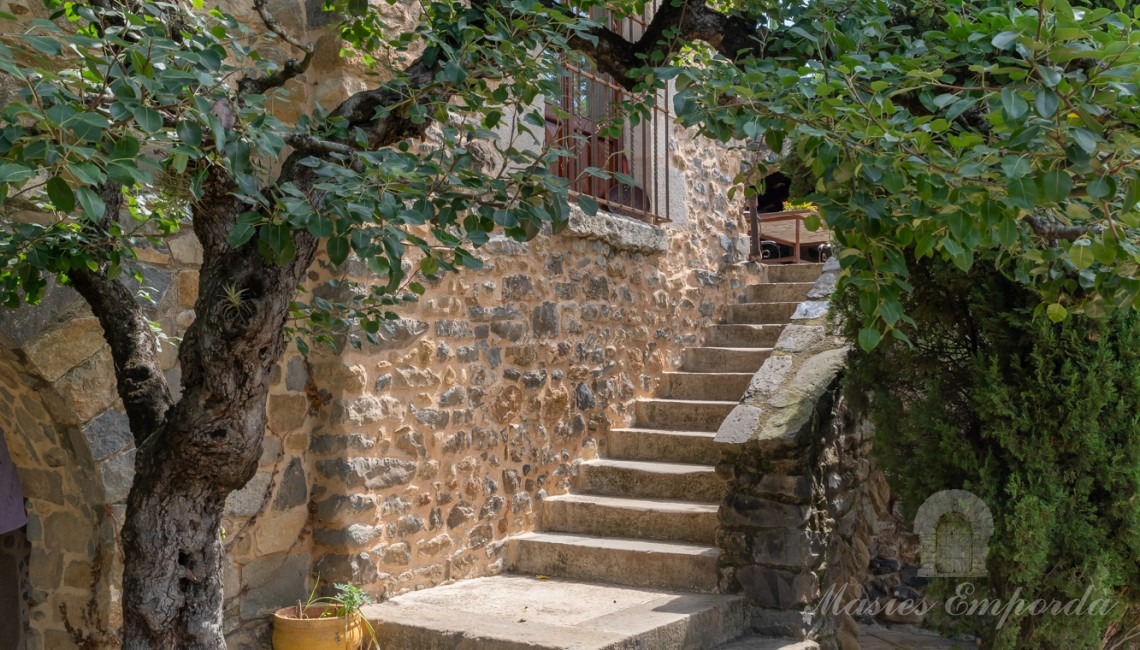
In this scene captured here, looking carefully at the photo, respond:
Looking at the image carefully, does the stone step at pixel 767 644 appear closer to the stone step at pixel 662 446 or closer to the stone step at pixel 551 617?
the stone step at pixel 551 617

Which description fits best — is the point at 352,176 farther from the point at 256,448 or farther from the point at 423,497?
the point at 423,497

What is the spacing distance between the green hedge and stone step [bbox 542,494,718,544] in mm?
1309

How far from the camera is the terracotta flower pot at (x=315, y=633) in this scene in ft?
12.4

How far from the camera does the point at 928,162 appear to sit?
1814mm

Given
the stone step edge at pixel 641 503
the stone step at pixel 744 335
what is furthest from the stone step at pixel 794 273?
the stone step edge at pixel 641 503

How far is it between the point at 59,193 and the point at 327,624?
2.69m

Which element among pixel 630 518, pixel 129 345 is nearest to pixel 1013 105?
pixel 129 345

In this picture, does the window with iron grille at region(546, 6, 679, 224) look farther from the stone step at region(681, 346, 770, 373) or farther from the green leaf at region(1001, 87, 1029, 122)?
the green leaf at region(1001, 87, 1029, 122)

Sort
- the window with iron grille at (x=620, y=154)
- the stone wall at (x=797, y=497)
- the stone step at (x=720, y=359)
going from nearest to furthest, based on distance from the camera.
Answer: the stone wall at (x=797, y=497) < the window with iron grille at (x=620, y=154) < the stone step at (x=720, y=359)

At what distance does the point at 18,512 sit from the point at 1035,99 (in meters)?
3.97

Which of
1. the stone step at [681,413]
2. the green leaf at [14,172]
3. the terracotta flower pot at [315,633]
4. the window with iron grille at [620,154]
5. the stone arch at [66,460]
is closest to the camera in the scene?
the green leaf at [14,172]

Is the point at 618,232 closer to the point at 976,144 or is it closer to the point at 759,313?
the point at 759,313

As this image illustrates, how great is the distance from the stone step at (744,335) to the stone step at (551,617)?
2.58 m

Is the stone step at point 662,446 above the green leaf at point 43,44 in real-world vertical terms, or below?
below
